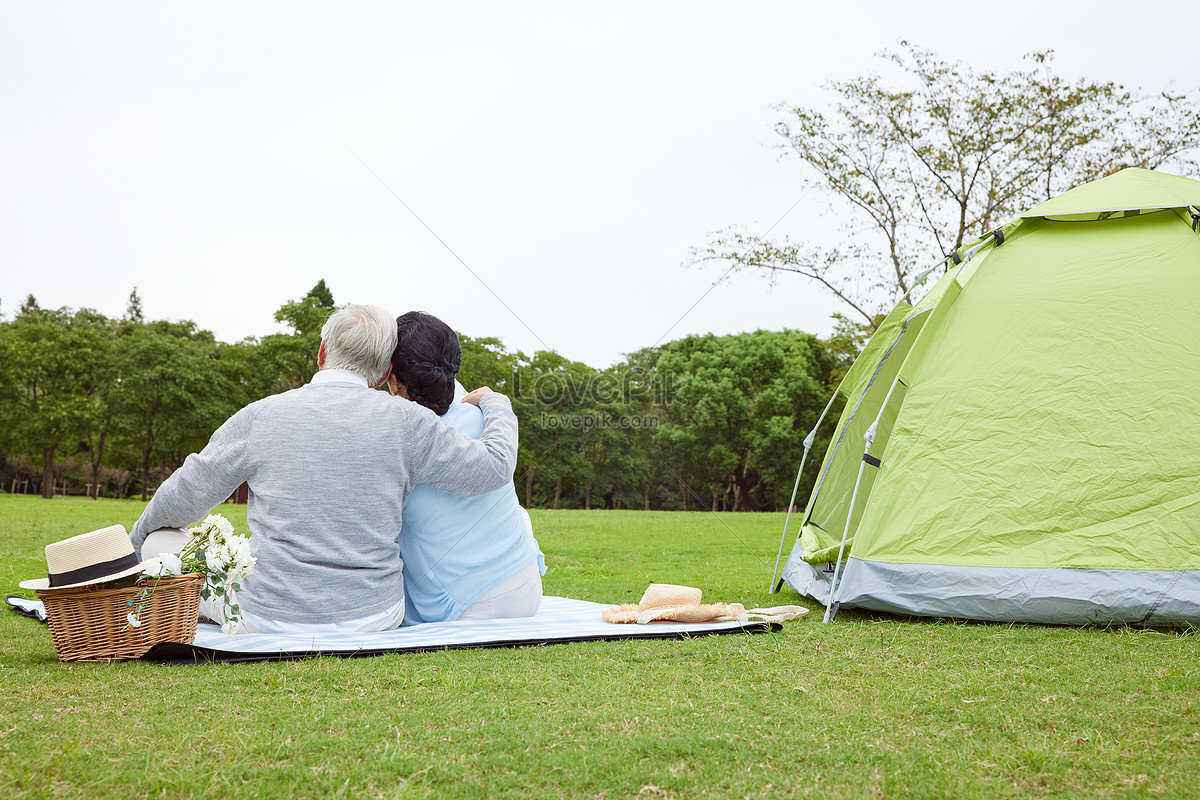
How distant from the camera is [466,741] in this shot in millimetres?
1974

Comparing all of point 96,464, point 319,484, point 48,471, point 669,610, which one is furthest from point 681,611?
point 96,464

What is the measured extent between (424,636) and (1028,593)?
299 centimetres

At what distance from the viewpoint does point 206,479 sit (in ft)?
10.00

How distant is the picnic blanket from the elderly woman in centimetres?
13

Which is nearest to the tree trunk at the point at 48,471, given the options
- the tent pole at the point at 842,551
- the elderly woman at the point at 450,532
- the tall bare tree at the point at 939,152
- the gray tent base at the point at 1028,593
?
the tall bare tree at the point at 939,152

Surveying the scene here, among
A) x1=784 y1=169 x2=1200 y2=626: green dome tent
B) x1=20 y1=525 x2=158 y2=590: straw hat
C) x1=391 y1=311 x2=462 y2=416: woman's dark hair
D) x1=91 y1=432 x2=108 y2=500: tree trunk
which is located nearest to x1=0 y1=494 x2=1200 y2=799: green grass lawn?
x1=20 y1=525 x2=158 y2=590: straw hat

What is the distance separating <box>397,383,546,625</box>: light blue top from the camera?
137 inches

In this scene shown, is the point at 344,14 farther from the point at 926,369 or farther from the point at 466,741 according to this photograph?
the point at 466,741

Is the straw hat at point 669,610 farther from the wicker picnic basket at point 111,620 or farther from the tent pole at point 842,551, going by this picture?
the wicker picnic basket at point 111,620

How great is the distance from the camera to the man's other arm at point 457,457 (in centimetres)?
323

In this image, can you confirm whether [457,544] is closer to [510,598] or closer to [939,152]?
[510,598]

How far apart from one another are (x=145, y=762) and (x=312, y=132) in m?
4.88

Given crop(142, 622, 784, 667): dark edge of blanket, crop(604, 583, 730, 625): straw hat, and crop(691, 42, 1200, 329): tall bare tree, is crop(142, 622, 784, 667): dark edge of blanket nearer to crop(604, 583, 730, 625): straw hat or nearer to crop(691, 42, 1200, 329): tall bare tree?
crop(604, 583, 730, 625): straw hat

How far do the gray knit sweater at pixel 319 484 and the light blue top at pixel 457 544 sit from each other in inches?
7.6
